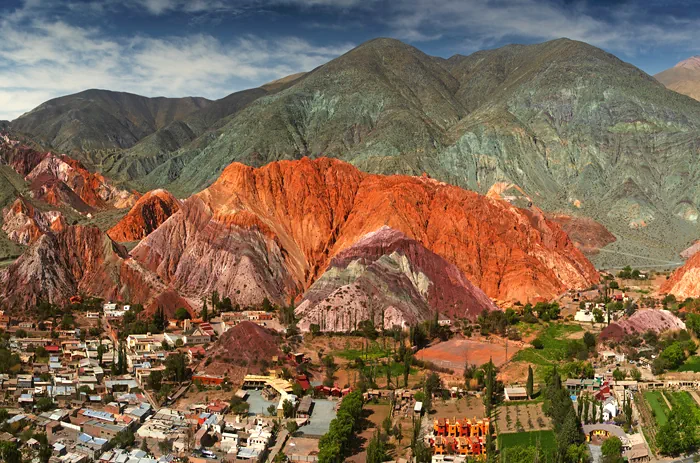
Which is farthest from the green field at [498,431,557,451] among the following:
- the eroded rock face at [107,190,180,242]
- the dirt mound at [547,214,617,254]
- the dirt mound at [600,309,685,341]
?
the eroded rock face at [107,190,180,242]

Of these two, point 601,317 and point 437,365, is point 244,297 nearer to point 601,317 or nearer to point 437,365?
point 437,365

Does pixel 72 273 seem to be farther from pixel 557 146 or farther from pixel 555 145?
pixel 555 145

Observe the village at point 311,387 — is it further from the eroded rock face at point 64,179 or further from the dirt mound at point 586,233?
the eroded rock face at point 64,179

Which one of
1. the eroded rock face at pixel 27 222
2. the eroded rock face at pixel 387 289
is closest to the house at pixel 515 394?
the eroded rock face at pixel 387 289

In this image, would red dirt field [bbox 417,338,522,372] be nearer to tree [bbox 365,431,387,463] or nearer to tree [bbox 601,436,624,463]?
tree [bbox 365,431,387,463]

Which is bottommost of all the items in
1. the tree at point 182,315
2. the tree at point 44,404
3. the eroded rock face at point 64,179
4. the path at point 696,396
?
the tree at point 44,404
